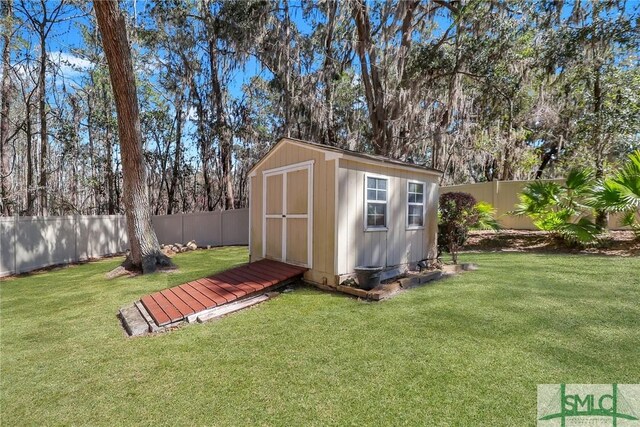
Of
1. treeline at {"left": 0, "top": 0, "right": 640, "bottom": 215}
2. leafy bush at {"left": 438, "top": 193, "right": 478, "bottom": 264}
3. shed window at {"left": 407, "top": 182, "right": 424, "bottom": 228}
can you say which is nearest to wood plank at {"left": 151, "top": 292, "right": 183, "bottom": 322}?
shed window at {"left": 407, "top": 182, "right": 424, "bottom": 228}

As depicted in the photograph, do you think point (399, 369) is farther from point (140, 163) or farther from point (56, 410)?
point (140, 163)

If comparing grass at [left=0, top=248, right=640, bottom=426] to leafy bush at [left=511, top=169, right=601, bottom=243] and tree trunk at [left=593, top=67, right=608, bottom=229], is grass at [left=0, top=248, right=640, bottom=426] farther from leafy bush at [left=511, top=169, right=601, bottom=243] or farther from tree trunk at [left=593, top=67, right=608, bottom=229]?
tree trunk at [left=593, top=67, right=608, bottom=229]

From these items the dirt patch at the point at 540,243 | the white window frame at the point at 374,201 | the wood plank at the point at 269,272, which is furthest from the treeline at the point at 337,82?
the wood plank at the point at 269,272

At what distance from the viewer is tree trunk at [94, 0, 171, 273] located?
6.93 m

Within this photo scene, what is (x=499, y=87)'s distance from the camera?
10258mm

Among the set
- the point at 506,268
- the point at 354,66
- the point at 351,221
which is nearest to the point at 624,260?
the point at 506,268

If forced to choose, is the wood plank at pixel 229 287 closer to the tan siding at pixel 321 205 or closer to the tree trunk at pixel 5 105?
the tan siding at pixel 321 205

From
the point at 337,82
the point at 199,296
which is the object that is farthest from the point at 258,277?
the point at 337,82

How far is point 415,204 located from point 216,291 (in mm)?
3946

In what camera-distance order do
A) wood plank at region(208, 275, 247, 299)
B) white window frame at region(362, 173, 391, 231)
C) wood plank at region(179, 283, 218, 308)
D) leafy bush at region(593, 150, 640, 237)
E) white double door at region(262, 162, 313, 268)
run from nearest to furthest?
1. wood plank at region(179, 283, 218, 308)
2. wood plank at region(208, 275, 247, 299)
3. white window frame at region(362, 173, 391, 231)
4. white double door at region(262, 162, 313, 268)
5. leafy bush at region(593, 150, 640, 237)

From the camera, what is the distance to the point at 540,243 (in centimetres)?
843

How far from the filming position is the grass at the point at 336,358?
7.48 ft

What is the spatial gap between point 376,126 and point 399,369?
9057 mm

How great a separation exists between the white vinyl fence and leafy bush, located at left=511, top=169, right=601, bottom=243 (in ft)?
32.6
